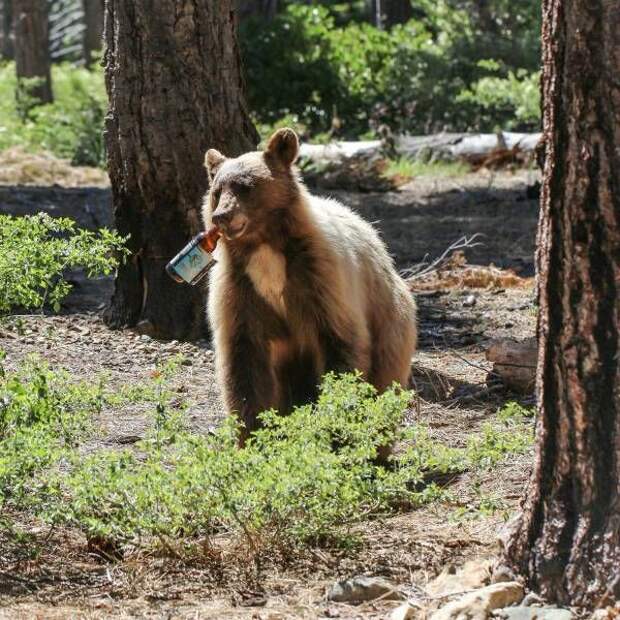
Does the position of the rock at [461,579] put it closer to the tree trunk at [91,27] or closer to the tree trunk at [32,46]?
the tree trunk at [32,46]

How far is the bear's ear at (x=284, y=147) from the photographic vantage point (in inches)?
269

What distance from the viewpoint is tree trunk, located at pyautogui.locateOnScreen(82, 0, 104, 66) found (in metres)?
28.6

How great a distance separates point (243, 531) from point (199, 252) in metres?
1.96

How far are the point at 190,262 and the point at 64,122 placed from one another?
13950mm

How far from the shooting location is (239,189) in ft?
21.8

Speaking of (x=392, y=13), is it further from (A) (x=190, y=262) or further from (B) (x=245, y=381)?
(B) (x=245, y=381)

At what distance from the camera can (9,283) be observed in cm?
572

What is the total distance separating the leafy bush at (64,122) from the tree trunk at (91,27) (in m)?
6.05

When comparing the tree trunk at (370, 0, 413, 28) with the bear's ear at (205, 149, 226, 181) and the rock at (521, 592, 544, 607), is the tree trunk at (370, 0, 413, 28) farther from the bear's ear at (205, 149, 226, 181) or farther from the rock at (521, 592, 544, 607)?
the rock at (521, 592, 544, 607)

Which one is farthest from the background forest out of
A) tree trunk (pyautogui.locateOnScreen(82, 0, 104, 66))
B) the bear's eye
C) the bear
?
the bear's eye

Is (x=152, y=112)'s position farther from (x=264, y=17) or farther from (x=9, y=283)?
(x=264, y=17)

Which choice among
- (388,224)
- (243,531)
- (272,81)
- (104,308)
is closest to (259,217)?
(243,531)

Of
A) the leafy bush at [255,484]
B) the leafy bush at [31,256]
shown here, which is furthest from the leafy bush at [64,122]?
the leafy bush at [255,484]

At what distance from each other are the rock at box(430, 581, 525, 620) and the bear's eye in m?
2.74
